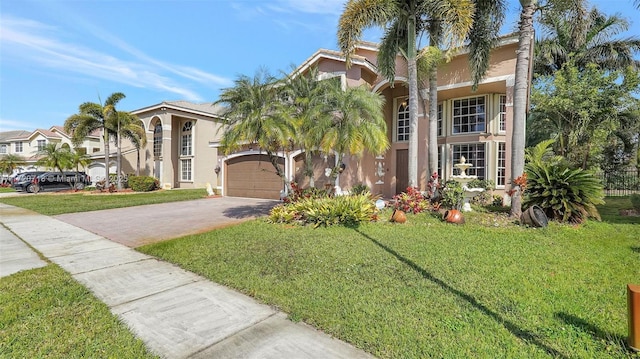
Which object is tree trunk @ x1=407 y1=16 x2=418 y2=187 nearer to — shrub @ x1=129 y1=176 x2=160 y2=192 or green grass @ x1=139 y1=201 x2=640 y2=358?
green grass @ x1=139 y1=201 x2=640 y2=358

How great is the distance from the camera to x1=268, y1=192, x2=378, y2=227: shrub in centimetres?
897

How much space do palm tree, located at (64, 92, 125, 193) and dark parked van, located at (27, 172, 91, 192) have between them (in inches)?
156

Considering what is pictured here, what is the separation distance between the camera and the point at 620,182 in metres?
20.3

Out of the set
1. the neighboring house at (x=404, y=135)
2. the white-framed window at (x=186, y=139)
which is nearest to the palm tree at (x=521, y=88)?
the neighboring house at (x=404, y=135)

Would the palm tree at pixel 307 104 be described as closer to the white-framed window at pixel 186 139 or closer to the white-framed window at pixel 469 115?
the white-framed window at pixel 469 115

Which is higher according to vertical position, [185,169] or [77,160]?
[77,160]

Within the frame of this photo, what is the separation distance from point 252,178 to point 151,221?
7553 millimetres

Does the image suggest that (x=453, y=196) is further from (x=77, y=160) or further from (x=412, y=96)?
(x=77, y=160)

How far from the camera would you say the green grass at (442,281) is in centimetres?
320

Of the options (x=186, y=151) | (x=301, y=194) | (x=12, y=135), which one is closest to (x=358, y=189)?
(x=301, y=194)

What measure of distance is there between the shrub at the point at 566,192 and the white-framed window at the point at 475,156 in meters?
4.40

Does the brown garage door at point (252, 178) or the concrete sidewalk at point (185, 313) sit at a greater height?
the brown garage door at point (252, 178)

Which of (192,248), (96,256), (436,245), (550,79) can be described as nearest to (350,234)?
(436,245)

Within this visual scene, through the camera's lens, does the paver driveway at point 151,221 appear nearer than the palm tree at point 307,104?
Yes
